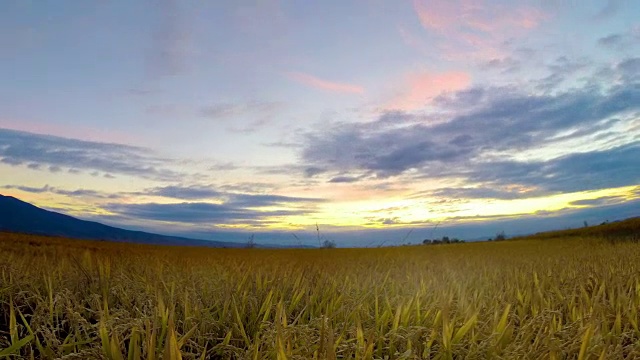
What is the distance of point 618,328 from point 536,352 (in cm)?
127

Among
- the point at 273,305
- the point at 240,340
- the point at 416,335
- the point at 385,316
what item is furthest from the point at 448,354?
the point at 273,305

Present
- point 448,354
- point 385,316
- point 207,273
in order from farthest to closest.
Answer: point 207,273 → point 385,316 → point 448,354

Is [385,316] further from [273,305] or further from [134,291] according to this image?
[134,291]

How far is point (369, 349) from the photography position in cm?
227

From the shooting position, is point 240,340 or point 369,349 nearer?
point 369,349

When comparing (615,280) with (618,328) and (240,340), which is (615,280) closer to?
(618,328)

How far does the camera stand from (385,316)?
11.2 feet

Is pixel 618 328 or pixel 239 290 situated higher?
pixel 239 290

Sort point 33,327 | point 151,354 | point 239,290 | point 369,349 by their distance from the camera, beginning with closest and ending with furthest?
1. point 151,354
2. point 369,349
3. point 33,327
4. point 239,290

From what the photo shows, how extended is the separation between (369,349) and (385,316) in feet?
3.89

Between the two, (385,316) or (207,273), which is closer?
(385,316)

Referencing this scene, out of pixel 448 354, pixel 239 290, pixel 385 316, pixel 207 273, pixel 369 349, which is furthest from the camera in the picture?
pixel 207 273

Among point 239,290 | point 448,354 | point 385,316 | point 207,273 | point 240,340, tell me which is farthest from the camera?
point 207,273

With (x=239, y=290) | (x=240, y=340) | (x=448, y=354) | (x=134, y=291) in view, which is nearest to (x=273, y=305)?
(x=239, y=290)
